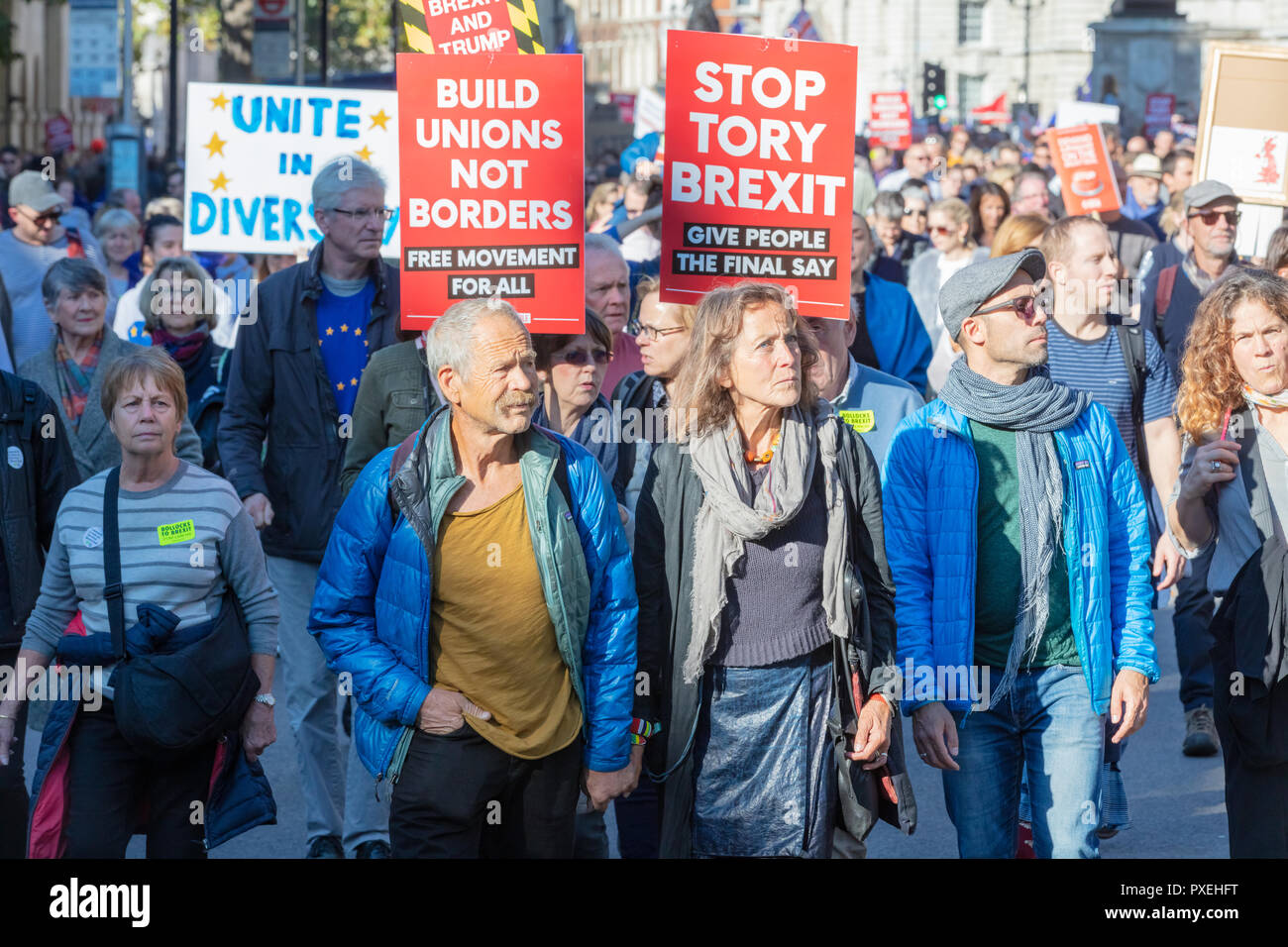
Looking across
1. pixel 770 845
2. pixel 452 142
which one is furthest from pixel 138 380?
pixel 770 845

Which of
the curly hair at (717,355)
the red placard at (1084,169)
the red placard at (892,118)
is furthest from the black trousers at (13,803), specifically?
the red placard at (892,118)

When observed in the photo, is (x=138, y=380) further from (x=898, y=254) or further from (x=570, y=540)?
(x=898, y=254)

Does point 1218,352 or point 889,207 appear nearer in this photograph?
point 1218,352

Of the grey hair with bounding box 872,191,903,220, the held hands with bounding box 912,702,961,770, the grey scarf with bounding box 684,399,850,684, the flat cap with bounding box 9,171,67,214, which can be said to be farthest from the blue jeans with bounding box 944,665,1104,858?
the grey hair with bounding box 872,191,903,220

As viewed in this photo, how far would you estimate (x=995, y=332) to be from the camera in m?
5.09

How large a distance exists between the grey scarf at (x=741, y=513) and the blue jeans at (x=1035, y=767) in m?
0.58

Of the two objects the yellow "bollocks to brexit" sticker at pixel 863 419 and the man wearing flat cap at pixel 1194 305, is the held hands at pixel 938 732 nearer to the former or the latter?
the yellow "bollocks to brexit" sticker at pixel 863 419

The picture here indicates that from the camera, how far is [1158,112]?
34.4m

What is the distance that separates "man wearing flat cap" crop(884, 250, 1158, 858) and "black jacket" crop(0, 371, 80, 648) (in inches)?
99.4

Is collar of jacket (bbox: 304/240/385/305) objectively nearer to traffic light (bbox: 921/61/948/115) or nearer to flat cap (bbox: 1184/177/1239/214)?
flat cap (bbox: 1184/177/1239/214)

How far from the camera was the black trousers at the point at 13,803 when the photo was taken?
223 inches

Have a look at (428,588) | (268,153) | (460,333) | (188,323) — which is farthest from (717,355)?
(188,323)

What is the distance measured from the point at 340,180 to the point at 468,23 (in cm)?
73

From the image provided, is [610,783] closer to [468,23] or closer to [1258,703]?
[1258,703]
